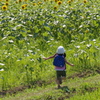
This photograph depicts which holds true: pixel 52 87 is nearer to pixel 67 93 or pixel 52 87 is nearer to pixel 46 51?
pixel 67 93

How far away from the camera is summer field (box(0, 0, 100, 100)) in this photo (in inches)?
288

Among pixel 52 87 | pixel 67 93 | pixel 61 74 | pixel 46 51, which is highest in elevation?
pixel 46 51

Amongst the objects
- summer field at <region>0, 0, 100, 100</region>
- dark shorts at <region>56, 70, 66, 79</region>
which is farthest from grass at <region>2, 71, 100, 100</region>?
dark shorts at <region>56, 70, 66, 79</region>

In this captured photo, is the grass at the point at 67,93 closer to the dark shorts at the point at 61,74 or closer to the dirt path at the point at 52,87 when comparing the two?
the dirt path at the point at 52,87

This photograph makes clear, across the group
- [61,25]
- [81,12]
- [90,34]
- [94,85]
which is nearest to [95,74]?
[94,85]

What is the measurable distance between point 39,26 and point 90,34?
1895mm

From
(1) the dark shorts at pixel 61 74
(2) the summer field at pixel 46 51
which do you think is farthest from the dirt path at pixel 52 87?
(1) the dark shorts at pixel 61 74

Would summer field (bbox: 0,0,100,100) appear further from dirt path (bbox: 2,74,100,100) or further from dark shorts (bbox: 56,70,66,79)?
dark shorts (bbox: 56,70,66,79)

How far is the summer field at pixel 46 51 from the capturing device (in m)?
7.32

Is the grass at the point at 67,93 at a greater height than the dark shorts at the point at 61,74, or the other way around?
the dark shorts at the point at 61,74

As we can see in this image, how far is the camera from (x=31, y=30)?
38.7ft

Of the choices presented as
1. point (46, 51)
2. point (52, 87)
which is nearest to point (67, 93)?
point (52, 87)

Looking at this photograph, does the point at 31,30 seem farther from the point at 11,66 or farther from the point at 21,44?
the point at 11,66

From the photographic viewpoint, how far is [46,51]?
10.3m
